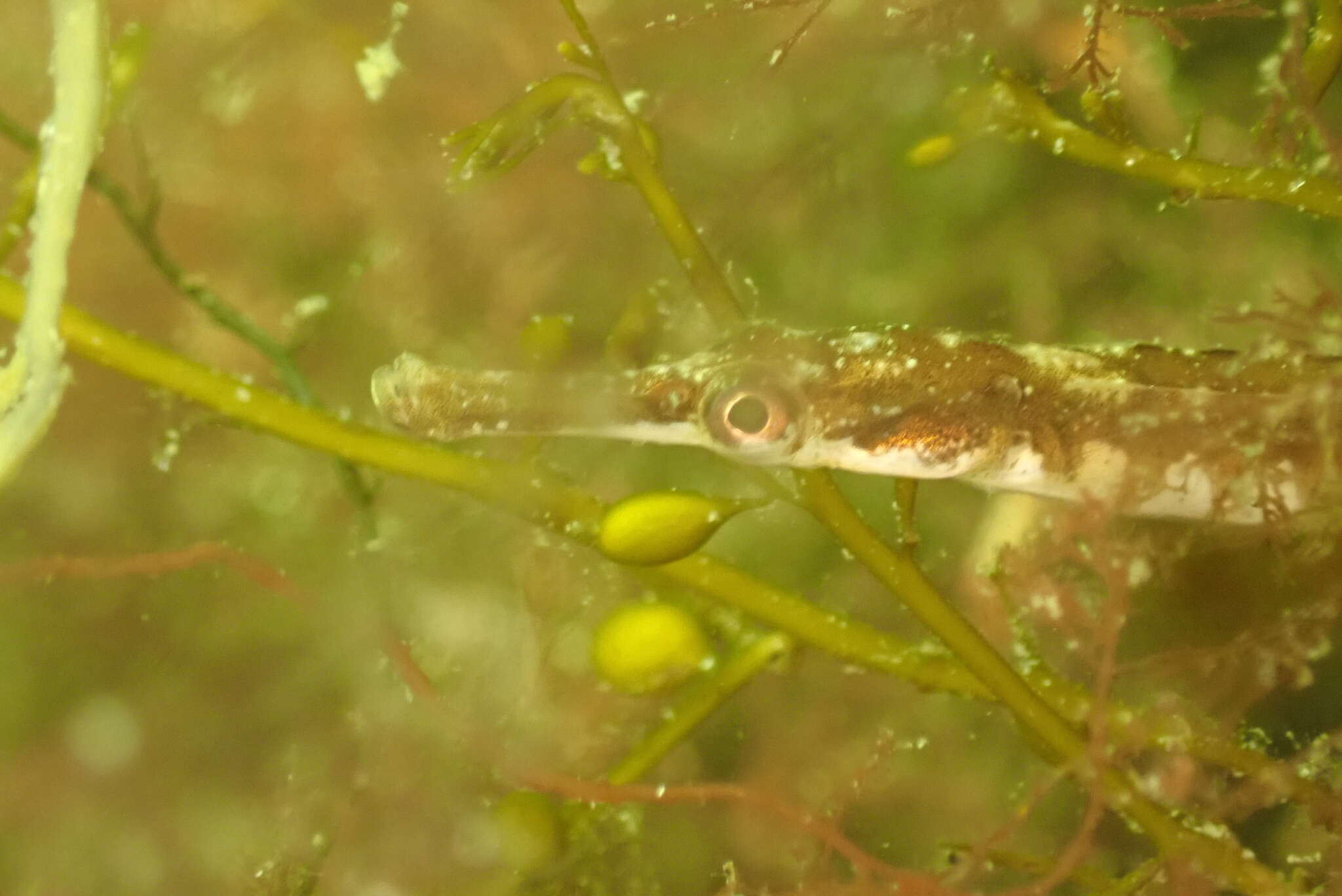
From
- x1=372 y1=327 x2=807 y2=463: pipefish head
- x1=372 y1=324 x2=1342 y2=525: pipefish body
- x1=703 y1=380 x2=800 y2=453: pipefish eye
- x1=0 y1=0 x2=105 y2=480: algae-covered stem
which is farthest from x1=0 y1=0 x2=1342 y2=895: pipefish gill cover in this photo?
x1=0 y1=0 x2=105 y2=480: algae-covered stem

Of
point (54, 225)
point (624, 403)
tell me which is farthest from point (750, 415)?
point (54, 225)

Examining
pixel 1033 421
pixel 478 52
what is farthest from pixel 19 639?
pixel 1033 421

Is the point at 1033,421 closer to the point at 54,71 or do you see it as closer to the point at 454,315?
the point at 454,315

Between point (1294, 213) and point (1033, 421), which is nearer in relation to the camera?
point (1033, 421)

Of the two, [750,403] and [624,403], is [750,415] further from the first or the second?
[624,403]

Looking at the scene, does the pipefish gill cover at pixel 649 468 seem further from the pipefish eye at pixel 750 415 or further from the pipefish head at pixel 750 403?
the pipefish eye at pixel 750 415

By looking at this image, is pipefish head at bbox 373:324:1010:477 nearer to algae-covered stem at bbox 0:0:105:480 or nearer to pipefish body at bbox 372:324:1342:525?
pipefish body at bbox 372:324:1342:525

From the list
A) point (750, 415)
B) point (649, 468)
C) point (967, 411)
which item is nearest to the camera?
point (750, 415)
